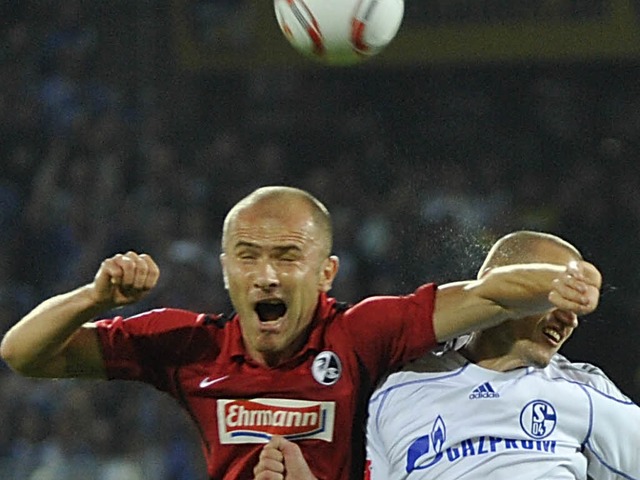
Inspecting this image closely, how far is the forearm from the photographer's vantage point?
2.73 metres

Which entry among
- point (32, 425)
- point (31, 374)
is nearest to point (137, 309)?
point (32, 425)

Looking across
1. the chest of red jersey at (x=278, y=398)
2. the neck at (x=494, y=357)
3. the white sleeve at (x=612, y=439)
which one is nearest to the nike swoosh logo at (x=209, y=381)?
the chest of red jersey at (x=278, y=398)

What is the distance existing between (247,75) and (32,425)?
2.25 meters

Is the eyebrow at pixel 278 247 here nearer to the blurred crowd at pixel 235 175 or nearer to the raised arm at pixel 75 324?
the raised arm at pixel 75 324

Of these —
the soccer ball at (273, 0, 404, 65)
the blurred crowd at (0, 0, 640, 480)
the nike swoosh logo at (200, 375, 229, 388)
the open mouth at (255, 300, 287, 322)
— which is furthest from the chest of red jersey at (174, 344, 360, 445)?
the blurred crowd at (0, 0, 640, 480)

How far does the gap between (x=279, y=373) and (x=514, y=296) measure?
0.54 meters

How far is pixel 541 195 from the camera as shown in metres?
6.30

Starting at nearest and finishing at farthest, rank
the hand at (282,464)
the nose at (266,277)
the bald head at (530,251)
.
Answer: the hand at (282,464), the nose at (266,277), the bald head at (530,251)

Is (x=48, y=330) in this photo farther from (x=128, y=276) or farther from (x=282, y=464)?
(x=282, y=464)

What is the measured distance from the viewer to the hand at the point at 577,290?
2.53m

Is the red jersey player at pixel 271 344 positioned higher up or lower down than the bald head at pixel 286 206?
lower down

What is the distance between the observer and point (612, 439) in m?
3.09

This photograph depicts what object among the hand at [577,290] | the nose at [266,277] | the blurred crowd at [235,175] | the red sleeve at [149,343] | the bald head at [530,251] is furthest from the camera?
the blurred crowd at [235,175]

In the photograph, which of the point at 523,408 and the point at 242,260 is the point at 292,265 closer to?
the point at 242,260
